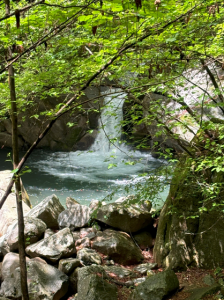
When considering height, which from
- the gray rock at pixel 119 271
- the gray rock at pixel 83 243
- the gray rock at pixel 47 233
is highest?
the gray rock at pixel 47 233

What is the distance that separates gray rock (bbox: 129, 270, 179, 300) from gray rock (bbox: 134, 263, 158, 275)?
1.14 m

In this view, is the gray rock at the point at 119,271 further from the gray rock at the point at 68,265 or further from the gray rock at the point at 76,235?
the gray rock at the point at 76,235

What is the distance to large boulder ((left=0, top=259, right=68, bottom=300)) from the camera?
389 centimetres

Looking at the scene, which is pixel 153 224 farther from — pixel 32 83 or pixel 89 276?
pixel 32 83

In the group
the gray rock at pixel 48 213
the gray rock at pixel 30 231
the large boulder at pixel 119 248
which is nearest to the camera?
the gray rock at pixel 30 231

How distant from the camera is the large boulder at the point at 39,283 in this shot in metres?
3.89

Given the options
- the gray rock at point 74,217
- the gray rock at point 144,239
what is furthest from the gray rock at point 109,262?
the gray rock at point 74,217

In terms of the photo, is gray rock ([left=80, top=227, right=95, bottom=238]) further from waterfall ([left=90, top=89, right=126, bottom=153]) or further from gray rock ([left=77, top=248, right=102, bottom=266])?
waterfall ([left=90, top=89, right=126, bottom=153])

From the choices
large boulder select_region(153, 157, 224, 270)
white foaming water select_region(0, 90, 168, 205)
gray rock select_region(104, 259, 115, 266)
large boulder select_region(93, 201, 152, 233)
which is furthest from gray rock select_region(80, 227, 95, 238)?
white foaming water select_region(0, 90, 168, 205)

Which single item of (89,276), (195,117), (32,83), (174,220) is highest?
(32,83)

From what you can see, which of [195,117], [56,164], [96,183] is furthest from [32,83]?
[56,164]

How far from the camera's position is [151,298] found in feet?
10.9

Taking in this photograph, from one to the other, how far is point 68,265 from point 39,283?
599 mm

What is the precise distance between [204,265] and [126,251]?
1.48 m
